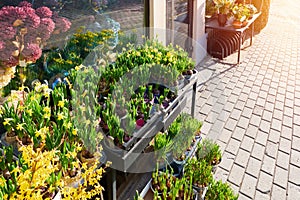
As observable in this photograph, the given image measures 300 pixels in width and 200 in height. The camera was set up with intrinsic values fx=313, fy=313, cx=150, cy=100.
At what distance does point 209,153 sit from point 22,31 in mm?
1834

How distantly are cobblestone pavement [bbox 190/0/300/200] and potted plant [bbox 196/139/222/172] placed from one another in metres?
0.22

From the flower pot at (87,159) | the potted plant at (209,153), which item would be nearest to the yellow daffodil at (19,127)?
the flower pot at (87,159)

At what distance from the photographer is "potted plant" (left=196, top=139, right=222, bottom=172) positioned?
2.81 meters

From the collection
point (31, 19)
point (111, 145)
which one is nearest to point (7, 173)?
point (111, 145)

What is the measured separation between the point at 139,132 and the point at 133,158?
6.7 inches

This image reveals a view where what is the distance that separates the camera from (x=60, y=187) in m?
1.51

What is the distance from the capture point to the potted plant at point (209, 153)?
281 centimetres

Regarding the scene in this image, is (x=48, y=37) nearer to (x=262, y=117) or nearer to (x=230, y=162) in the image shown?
(x=230, y=162)

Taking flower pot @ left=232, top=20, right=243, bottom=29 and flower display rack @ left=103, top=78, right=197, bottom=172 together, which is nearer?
flower display rack @ left=103, top=78, right=197, bottom=172

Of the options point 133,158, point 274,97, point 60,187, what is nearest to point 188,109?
point 274,97

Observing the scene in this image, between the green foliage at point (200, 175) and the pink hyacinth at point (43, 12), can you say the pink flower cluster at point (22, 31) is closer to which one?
the pink hyacinth at point (43, 12)

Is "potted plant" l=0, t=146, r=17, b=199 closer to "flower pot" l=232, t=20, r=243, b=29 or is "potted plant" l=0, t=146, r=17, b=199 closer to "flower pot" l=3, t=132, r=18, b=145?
"flower pot" l=3, t=132, r=18, b=145

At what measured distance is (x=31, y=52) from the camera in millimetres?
2002

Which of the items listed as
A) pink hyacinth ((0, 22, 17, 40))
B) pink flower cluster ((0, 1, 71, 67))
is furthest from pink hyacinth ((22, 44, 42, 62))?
pink hyacinth ((0, 22, 17, 40))
